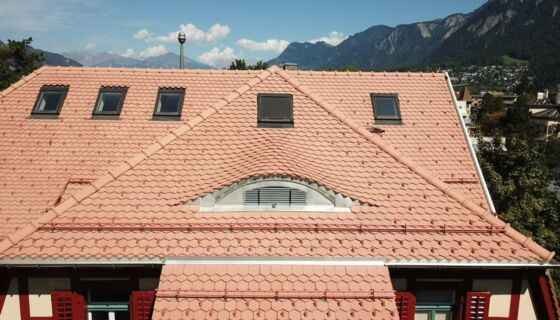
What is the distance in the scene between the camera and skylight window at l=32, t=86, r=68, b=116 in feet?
36.3

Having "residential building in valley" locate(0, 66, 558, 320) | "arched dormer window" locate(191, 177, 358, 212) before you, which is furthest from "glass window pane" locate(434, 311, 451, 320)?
"arched dormer window" locate(191, 177, 358, 212)

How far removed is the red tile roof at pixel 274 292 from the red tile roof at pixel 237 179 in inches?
12.8

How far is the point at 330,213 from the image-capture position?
7.68 m

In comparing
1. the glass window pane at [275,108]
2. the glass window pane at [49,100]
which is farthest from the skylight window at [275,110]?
the glass window pane at [49,100]

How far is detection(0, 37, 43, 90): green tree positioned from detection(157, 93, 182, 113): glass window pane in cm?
2799

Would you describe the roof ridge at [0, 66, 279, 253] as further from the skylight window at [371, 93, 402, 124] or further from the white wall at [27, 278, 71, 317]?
the skylight window at [371, 93, 402, 124]

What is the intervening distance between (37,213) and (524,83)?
167m

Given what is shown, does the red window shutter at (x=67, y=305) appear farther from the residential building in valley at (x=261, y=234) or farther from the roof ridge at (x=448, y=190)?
the roof ridge at (x=448, y=190)

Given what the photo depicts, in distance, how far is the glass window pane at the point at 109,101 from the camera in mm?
11170

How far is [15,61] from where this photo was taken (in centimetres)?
3525

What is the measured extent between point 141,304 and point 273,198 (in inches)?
126

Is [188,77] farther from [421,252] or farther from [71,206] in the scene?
[421,252]

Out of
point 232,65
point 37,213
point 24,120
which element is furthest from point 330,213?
point 232,65

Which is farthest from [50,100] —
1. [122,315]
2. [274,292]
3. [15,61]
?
[15,61]
